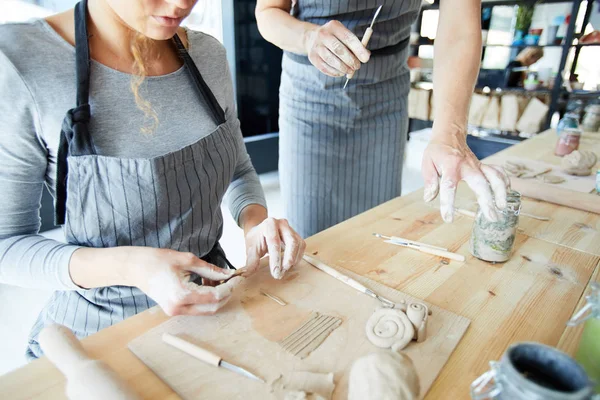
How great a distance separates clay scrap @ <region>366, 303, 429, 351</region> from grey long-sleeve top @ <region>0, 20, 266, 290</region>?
564 millimetres

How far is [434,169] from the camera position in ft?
3.05

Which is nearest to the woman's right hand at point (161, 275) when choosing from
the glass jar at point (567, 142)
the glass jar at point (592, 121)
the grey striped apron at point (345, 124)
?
the grey striped apron at point (345, 124)

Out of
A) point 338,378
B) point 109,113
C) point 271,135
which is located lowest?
point 271,135

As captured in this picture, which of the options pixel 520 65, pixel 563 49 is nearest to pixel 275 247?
pixel 563 49

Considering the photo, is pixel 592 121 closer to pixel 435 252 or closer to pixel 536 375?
pixel 435 252

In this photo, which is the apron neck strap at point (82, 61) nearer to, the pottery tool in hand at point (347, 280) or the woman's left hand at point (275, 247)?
the woman's left hand at point (275, 247)

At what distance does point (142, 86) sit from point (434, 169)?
68 centimetres

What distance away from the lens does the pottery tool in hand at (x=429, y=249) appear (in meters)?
0.94

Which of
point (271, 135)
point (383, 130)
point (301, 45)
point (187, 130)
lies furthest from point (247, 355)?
point (271, 135)

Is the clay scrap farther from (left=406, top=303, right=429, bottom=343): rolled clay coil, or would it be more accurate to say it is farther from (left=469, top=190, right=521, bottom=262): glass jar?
(left=469, top=190, right=521, bottom=262): glass jar

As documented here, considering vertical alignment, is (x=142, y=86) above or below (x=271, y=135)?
above

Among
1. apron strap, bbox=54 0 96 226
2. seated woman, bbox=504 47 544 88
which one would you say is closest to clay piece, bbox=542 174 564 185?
apron strap, bbox=54 0 96 226

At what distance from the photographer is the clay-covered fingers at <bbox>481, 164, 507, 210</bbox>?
82cm

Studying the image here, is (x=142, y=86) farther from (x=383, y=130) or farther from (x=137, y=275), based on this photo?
(x=383, y=130)
